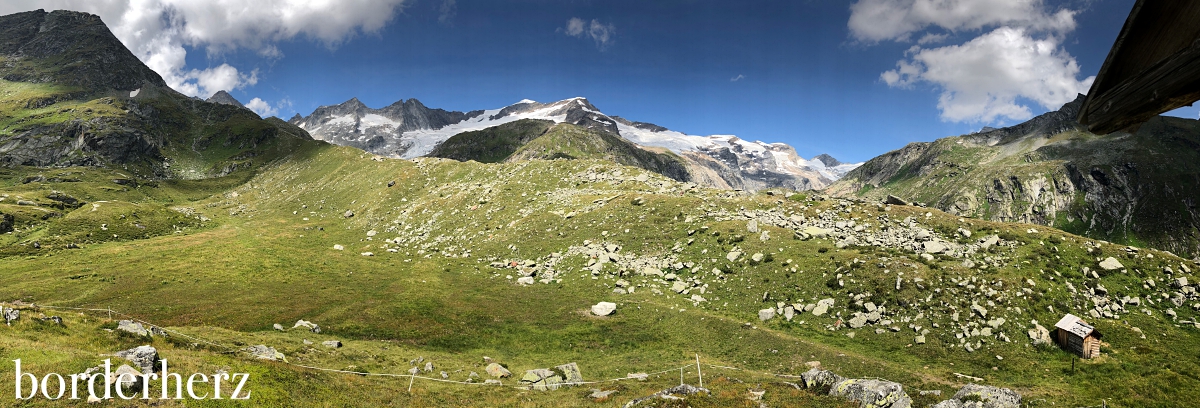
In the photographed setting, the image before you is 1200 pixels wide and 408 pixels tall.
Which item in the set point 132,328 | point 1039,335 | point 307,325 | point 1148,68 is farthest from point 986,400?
point 307,325

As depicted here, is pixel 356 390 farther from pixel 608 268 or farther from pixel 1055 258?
pixel 1055 258

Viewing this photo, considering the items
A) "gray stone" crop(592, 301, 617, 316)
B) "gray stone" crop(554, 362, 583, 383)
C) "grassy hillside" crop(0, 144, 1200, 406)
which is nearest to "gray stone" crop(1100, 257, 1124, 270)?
"grassy hillside" crop(0, 144, 1200, 406)

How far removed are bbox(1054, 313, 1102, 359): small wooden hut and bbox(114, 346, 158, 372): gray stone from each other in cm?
5374

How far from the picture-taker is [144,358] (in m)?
20.2

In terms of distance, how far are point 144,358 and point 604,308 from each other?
3326 cm

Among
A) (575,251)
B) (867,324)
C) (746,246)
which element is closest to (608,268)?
(575,251)

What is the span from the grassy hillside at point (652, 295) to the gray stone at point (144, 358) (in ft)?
4.52

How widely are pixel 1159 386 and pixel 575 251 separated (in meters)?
50.5

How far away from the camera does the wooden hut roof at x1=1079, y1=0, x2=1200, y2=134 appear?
11.3 feet

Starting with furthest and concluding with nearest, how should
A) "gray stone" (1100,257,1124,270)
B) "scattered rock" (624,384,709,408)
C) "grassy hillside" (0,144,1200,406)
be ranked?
"gray stone" (1100,257,1124,270) → "grassy hillside" (0,144,1200,406) → "scattered rock" (624,384,709,408)

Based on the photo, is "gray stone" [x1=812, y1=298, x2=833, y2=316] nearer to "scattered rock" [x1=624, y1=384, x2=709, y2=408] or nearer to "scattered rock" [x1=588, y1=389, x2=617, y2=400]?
"scattered rock" [x1=624, y1=384, x2=709, y2=408]

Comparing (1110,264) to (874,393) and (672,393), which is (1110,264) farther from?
(672,393)

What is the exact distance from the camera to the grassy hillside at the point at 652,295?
30094 mm

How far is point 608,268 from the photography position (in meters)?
56.2
